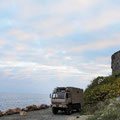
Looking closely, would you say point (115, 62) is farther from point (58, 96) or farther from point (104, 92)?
point (58, 96)

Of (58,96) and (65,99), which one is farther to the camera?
(58,96)

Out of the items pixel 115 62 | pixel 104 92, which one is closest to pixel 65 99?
pixel 104 92

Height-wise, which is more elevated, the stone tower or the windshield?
the stone tower

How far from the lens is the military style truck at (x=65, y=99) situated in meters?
Answer: 30.2

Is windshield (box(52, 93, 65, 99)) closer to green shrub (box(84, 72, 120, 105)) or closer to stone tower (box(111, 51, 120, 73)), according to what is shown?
green shrub (box(84, 72, 120, 105))

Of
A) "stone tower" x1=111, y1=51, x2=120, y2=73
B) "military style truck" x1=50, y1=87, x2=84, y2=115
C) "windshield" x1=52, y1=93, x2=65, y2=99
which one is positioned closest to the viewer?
"military style truck" x1=50, y1=87, x2=84, y2=115

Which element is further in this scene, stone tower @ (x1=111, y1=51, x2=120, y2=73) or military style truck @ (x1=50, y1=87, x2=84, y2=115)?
stone tower @ (x1=111, y1=51, x2=120, y2=73)

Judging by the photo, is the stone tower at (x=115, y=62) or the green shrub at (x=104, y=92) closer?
the green shrub at (x=104, y=92)

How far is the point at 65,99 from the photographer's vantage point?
30.1 meters

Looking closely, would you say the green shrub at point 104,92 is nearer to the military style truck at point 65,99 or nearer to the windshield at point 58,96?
the military style truck at point 65,99

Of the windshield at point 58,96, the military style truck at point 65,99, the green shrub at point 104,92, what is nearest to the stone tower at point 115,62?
the green shrub at point 104,92

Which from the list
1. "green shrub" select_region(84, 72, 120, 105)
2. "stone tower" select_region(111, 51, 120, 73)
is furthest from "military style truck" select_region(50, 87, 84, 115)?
"stone tower" select_region(111, 51, 120, 73)

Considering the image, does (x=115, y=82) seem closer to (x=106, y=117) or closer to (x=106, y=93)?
(x=106, y=93)

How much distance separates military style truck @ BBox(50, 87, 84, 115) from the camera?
3022 cm
